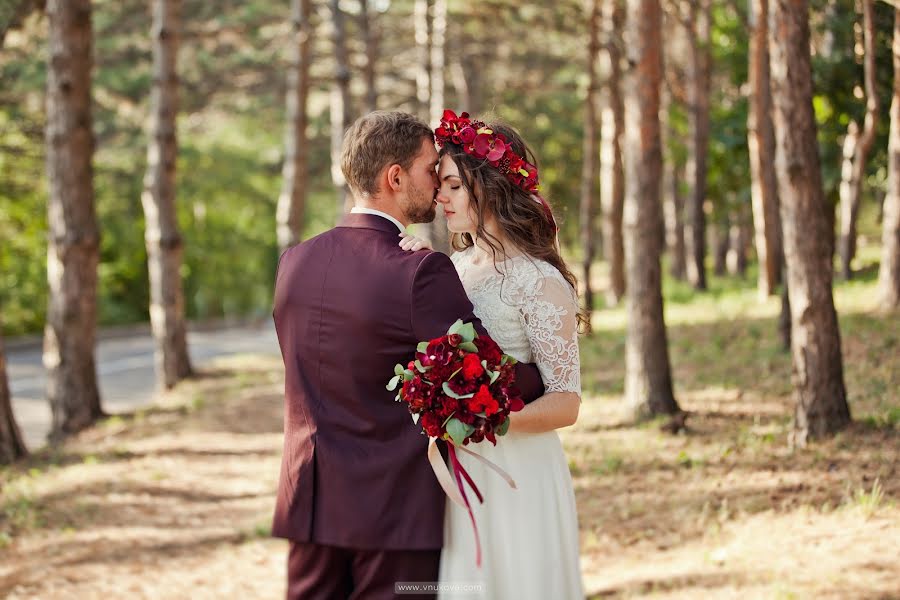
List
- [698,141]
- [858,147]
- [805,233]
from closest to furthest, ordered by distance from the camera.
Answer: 1. [805,233]
2. [858,147]
3. [698,141]

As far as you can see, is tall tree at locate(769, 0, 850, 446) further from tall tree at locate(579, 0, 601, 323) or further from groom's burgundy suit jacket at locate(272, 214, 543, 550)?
tall tree at locate(579, 0, 601, 323)

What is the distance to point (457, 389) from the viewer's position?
3.09 metres

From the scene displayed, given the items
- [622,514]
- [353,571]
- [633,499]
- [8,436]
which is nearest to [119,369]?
[8,436]

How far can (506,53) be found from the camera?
30.1 m

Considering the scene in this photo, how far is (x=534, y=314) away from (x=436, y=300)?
0.53 meters

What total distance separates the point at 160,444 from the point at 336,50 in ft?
28.4

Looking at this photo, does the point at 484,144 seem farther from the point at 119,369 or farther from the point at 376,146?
the point at 119,369

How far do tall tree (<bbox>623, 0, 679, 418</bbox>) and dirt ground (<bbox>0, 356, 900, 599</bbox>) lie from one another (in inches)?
17.1

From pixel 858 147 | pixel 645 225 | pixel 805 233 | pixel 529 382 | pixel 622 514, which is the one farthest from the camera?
pixel 858 147

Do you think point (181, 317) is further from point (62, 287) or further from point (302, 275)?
point (302, 275)

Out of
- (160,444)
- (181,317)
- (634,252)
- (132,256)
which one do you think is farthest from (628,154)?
(132,256)

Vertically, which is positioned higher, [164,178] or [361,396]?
[164,178]

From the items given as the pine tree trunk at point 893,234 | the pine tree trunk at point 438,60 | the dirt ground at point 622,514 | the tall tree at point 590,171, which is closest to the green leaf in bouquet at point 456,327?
the dirt ground at point 622,514

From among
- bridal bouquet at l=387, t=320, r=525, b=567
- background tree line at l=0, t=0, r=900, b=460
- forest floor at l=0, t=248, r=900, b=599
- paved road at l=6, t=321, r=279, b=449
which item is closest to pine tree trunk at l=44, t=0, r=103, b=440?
background tree line at l=0, t=0, r=900, b=460
